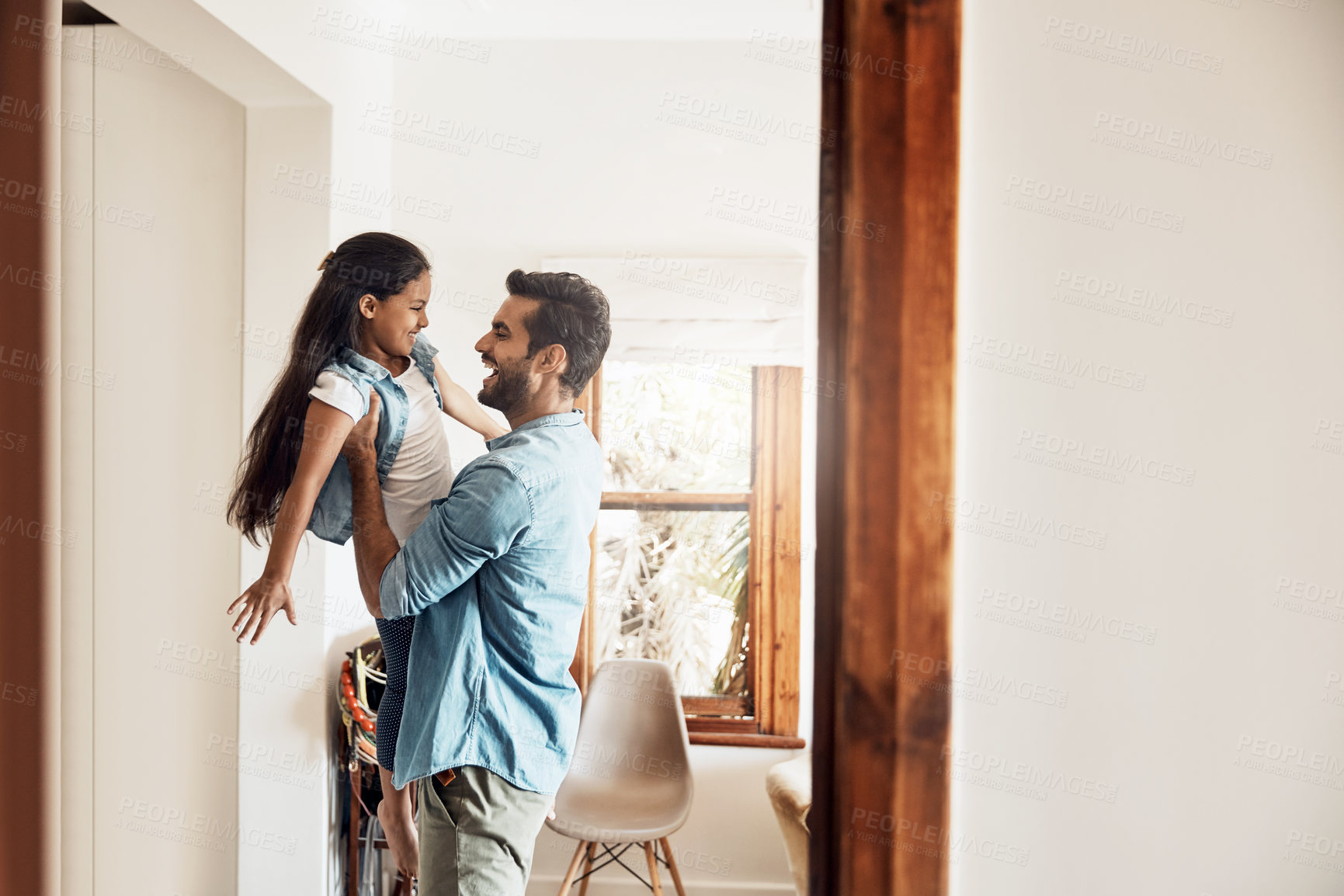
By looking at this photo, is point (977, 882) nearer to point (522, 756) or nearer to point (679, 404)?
point (522, 756)

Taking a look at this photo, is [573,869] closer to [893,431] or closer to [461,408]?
[461,408]

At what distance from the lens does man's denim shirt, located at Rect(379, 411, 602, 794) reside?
3.09 ft

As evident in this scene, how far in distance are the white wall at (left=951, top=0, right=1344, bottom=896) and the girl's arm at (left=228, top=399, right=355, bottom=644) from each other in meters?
0.69

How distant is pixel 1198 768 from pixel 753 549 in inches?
64.6

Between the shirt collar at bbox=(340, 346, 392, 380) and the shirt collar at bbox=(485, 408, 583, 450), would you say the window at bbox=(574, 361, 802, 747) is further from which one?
the shirt collar at bbox=(340, 346, 392, 380)

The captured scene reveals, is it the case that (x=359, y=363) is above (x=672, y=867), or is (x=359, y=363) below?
above

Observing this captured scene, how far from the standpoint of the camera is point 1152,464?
0.57 metres

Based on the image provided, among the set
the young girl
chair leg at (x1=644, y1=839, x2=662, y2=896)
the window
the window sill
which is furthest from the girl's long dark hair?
the window sill

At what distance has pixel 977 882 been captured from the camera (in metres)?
0.56

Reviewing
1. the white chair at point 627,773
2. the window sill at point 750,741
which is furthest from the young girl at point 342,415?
the window sill at point 750,741

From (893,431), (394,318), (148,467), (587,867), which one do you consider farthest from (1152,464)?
(587,867)

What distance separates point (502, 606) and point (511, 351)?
340 millimetres

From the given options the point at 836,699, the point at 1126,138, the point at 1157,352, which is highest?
the point at 1126,138

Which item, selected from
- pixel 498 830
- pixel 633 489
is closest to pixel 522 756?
pixel 498 830
